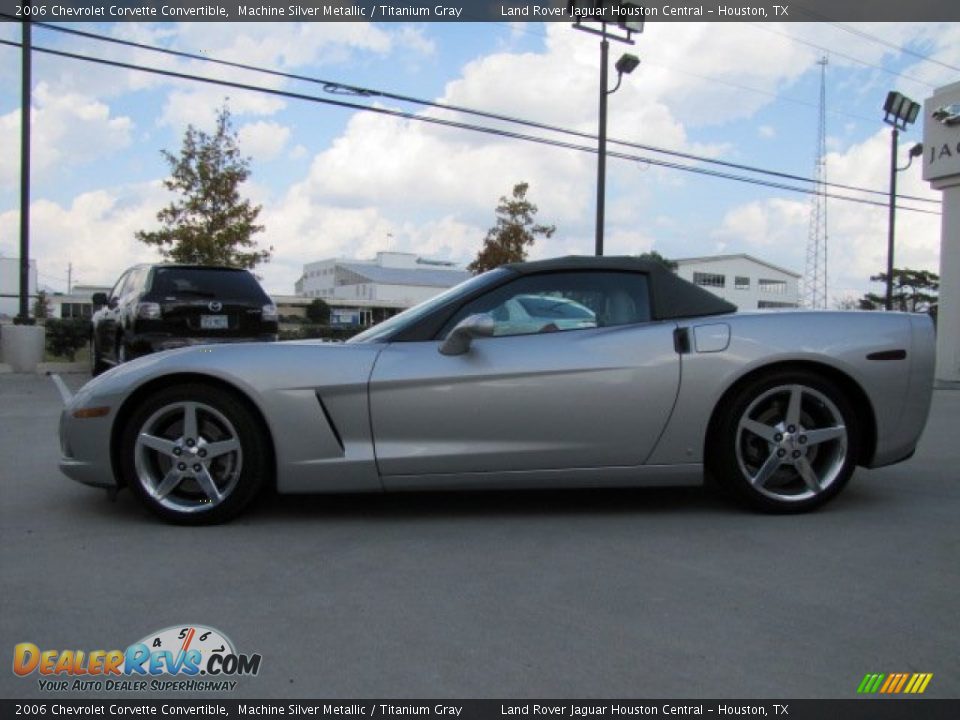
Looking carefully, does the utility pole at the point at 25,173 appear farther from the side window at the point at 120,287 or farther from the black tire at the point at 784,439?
the black tire at the point at 784,439

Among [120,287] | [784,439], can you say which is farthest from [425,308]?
[120,287]

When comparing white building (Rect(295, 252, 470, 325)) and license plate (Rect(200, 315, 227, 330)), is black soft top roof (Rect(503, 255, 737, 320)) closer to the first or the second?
license plate (Rect(200, 315, 227, 330))

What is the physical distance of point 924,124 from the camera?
57.1 ft

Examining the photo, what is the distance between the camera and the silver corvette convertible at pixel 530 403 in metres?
3.80

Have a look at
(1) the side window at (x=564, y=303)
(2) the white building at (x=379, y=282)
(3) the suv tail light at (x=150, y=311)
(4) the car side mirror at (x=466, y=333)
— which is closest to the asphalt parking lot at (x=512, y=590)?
(4) the car side mirror at (x=466, y=333)

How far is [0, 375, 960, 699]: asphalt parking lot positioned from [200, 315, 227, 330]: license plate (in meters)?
5.26

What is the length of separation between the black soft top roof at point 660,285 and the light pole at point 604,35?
11.8m

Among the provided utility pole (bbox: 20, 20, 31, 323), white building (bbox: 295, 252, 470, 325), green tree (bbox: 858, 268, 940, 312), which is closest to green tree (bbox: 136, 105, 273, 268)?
utility pole (bbox: 20, 20, 31, 323)

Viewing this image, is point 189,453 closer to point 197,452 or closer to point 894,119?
point 197,452

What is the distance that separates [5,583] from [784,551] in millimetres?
3101

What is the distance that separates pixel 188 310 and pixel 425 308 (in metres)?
6.32

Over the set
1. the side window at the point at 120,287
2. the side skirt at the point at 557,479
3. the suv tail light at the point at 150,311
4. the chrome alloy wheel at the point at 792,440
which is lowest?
the side skirt at the point at 557,479

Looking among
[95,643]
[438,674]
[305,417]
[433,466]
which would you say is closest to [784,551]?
[433,466]

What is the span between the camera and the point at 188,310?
9.62 m
